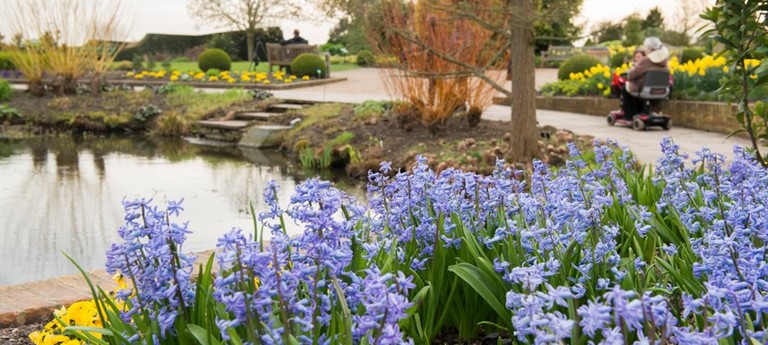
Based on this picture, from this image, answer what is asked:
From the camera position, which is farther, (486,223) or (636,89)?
(636,89)

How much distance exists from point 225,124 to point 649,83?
6.97 meters

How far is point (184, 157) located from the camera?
12141 millimetres

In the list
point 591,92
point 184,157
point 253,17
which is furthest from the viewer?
point 253,17

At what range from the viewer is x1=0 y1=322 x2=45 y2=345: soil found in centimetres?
329

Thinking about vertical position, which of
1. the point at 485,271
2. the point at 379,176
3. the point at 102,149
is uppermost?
the point at 379,176

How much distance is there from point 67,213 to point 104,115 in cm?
868

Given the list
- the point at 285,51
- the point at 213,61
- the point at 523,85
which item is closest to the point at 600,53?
the point at 285,51

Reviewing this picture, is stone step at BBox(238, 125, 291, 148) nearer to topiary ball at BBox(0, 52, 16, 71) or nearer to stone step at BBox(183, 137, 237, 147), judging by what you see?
stone step at BBox(183, 137, 237, 147)

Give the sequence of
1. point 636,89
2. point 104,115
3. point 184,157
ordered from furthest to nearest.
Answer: point 104,115, point 184,157, point 636,89

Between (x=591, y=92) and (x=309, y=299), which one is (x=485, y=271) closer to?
(x=309, y=299)

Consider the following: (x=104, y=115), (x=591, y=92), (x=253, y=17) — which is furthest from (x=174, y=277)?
(x=253, y=17)

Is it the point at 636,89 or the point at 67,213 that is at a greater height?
the point at 636,89

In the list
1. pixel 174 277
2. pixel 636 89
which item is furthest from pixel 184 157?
pixel 174 277

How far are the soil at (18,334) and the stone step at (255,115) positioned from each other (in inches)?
439
